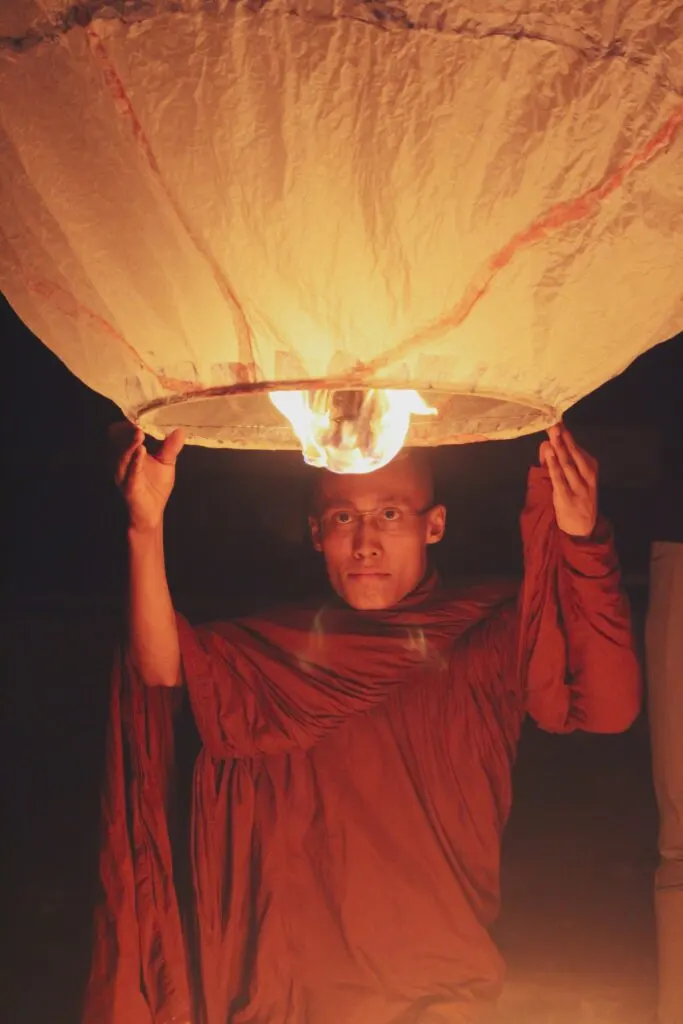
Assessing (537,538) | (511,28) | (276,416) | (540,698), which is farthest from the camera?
(540,698)

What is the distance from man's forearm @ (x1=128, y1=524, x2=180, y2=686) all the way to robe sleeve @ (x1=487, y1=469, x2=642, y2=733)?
483 millimetres

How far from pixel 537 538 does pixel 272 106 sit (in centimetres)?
88

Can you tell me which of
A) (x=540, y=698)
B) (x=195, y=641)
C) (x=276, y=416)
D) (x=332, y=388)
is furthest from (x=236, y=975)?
(x=332, y=388)

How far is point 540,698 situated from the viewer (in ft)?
5.57

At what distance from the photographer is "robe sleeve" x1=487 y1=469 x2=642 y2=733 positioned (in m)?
1.55

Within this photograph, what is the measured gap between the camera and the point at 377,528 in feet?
5.96

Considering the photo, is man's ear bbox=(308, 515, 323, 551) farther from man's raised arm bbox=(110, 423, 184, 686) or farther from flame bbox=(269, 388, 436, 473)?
flame bbox=(269, 388, 436, 473)

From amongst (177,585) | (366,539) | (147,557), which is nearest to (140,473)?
(147,557)

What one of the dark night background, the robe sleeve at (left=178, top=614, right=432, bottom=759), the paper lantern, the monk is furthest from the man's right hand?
the dark night background

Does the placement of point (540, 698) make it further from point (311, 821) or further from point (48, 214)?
point (48, 214)

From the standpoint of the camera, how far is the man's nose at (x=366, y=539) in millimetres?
1814

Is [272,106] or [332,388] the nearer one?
[272,106]

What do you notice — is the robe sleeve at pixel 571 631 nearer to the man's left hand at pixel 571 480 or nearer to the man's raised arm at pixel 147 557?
the man's left hand at pixel 571 480

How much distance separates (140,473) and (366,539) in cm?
42
